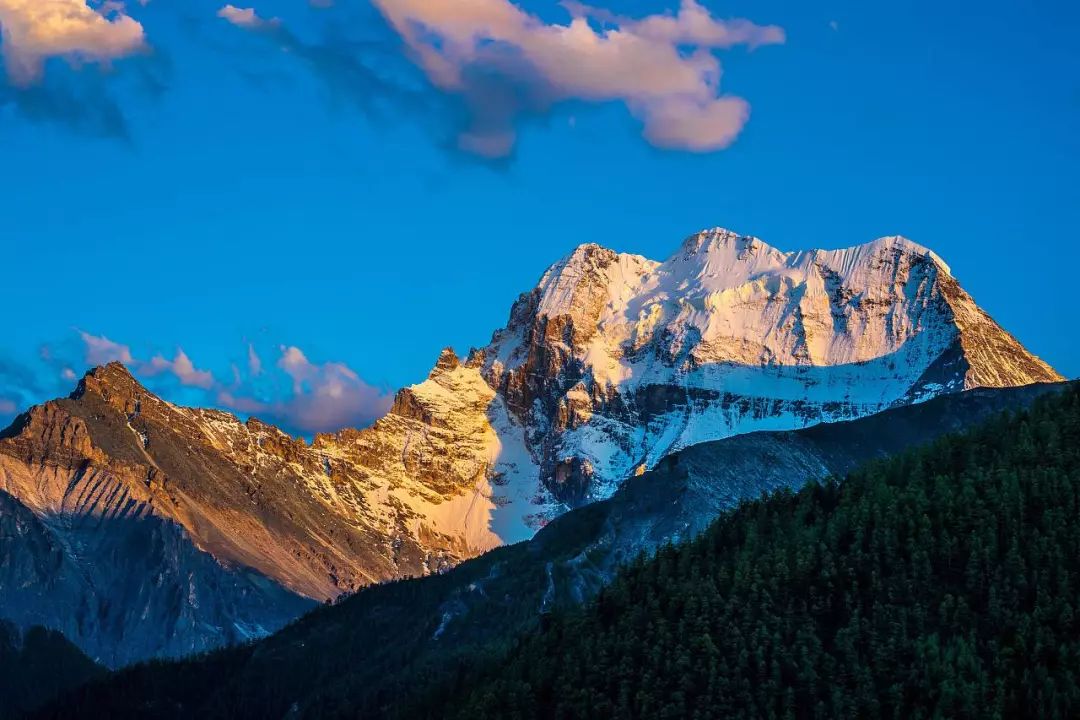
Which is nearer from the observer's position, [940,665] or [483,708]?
[940,665]

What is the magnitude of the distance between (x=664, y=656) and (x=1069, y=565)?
124 ft

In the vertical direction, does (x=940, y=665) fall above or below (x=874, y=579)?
below

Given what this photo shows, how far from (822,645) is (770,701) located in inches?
364

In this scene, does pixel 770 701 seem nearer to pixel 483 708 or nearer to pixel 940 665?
pixel 940 665

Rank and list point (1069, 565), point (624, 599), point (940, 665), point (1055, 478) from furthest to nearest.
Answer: point (624, 599)
point (1055, 478)
point (1069, 565)
point (940, 665)

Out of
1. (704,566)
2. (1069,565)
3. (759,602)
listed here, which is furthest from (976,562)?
(704,566)

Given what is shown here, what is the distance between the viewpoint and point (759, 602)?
175875 mm

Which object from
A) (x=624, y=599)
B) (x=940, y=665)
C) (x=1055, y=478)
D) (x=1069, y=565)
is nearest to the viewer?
(x=940, y=665)

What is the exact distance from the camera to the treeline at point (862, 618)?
515 feet

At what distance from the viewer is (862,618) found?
167625 mm

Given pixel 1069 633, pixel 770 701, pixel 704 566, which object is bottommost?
pixel 770 701

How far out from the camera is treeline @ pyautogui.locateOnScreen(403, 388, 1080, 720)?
157 m

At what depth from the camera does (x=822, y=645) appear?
6604 inches

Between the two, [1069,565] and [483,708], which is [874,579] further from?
[483,708]
